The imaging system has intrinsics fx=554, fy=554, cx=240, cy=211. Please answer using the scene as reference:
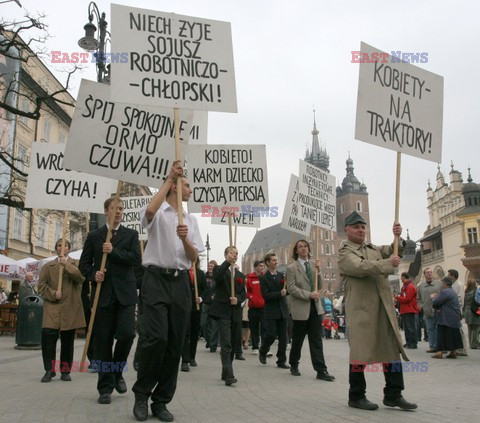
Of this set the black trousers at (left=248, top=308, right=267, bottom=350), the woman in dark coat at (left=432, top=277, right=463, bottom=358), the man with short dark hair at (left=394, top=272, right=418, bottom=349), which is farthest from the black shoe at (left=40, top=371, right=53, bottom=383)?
the man with short dark hair at (left=394, top=272, right=418, bottom=349)

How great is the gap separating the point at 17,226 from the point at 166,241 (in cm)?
3511

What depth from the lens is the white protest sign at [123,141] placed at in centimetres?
653

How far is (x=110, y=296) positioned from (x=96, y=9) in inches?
419

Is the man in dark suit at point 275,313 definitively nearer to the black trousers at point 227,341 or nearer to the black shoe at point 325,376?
the black trousers at point 227,341

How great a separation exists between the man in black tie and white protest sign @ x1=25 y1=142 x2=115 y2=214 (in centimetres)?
341

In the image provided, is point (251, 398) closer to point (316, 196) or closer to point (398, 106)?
point (398, 106)

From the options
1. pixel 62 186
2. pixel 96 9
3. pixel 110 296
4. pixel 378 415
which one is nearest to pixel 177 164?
pixel 110 296

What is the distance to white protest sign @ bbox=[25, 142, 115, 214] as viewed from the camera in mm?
9198

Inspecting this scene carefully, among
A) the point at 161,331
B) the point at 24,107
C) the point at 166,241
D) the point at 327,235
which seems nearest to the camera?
the point at 161,331

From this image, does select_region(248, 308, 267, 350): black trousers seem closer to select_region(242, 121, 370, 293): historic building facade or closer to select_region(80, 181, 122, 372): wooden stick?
select_region(80, 181, 122, 372): wooden stick

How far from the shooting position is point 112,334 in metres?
6.07

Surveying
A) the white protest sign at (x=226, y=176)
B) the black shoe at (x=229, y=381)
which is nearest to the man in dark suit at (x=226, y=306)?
the black shoe at (x=229, y=381)

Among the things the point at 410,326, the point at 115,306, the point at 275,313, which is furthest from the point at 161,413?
the point at 410,326

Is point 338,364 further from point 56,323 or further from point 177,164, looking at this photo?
point 177,164
